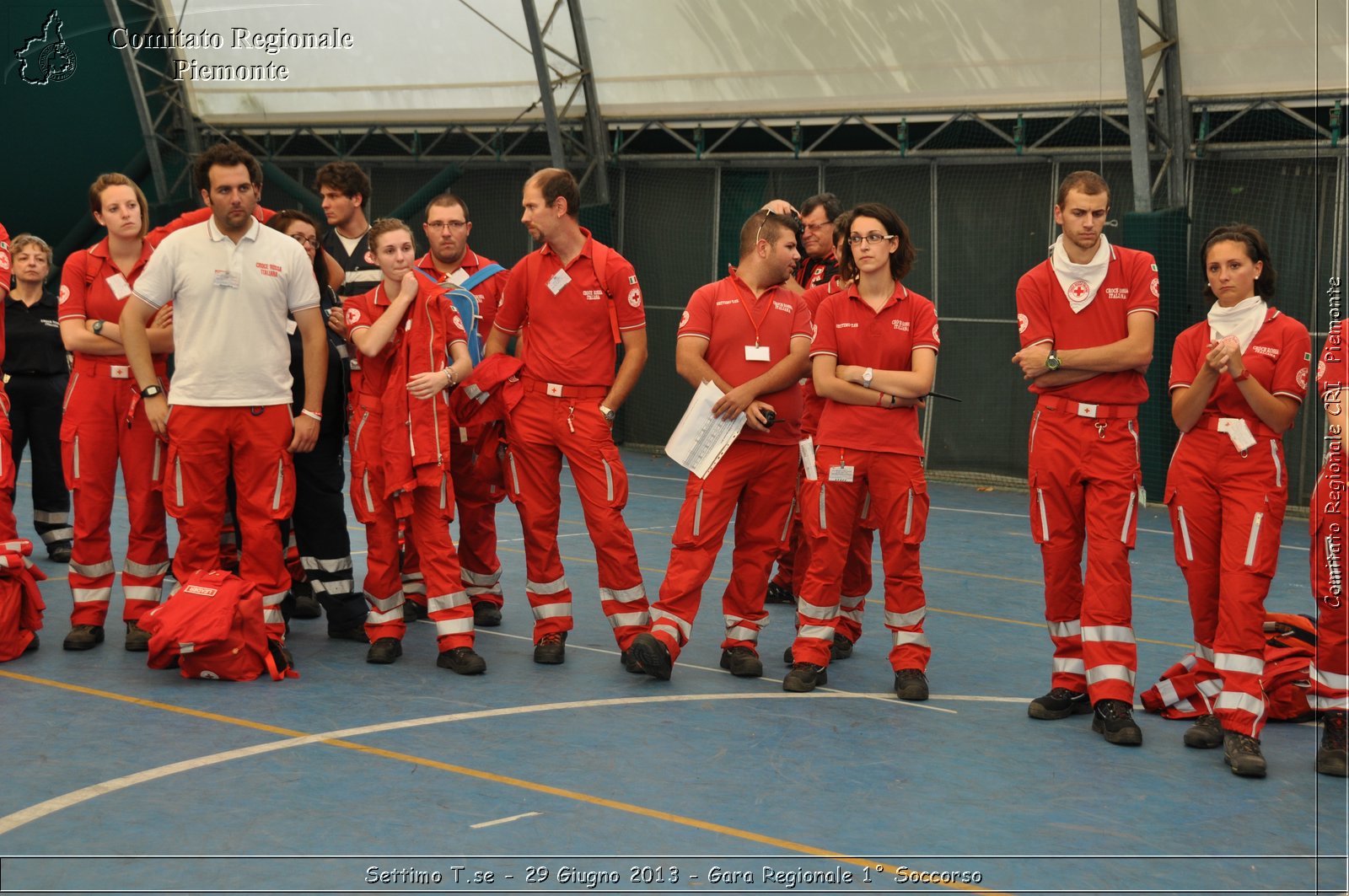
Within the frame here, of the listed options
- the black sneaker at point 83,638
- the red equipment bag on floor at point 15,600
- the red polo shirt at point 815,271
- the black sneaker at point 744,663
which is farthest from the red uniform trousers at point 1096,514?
the red equipment bag on floor at point 15,600

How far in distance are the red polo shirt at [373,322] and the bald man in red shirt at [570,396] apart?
373 millimetres

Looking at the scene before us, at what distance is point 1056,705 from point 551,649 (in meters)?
2.41

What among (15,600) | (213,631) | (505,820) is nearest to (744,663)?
(505,820)

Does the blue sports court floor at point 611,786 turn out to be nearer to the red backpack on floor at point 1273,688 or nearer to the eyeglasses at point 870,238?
the red backpack on floor at point 1273,688

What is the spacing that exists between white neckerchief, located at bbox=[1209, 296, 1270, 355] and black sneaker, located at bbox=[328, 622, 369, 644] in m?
4.38

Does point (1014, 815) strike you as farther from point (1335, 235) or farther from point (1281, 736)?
point (1335, 235)

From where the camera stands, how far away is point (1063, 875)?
4.34 m

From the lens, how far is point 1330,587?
5.16m

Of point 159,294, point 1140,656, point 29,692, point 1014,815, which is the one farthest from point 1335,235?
point 29,692

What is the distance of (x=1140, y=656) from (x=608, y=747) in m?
3.21

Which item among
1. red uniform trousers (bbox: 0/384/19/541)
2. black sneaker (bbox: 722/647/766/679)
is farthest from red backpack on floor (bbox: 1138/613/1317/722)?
red uniform trousers (bbox: 0/384/19/541)

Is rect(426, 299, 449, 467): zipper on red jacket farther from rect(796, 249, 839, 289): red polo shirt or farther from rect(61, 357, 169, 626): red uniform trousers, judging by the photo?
rect(796, 249, 839, 289): red polo shirt

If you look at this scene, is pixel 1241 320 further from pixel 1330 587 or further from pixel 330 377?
pixel 330 377

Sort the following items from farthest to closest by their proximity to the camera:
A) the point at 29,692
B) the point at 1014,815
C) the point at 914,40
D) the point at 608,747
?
the point at 914,40, the point at 29,692, the point at 608,747, the point at 1014,815
